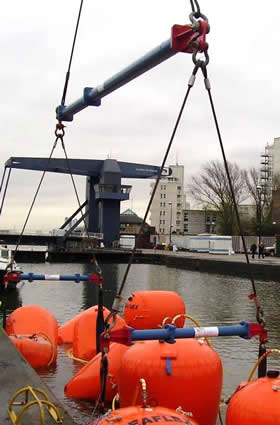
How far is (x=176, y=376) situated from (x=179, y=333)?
1.64 ft

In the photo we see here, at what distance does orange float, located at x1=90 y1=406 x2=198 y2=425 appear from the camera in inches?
136

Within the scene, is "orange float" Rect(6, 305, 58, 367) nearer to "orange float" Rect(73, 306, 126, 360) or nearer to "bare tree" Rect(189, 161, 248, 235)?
"orange float" Rect(73, 306, 126, 360)

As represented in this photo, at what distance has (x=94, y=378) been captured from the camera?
312 inches

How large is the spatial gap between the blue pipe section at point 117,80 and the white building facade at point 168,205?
5280 inches

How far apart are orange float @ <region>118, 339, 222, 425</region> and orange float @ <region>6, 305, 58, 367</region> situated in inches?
177

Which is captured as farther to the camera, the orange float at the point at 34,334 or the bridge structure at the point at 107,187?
the bridge structure at the point at 107,187

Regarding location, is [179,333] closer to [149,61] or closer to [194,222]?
[149,61]

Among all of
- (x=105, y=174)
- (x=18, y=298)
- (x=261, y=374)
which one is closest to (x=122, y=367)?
(x=261, y=374)

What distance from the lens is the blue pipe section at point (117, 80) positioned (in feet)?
26.0

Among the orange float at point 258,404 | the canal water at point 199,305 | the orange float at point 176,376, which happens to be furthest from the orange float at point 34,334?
the orange float at point 258,404

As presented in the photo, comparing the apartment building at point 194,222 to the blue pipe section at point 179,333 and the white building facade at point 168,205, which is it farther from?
the blue pipe section at point 179,333

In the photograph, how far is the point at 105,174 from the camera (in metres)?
66.9

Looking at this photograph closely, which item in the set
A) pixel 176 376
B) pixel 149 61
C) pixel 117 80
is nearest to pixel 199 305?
pixel 117 80

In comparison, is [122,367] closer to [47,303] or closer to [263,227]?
[47,303]
